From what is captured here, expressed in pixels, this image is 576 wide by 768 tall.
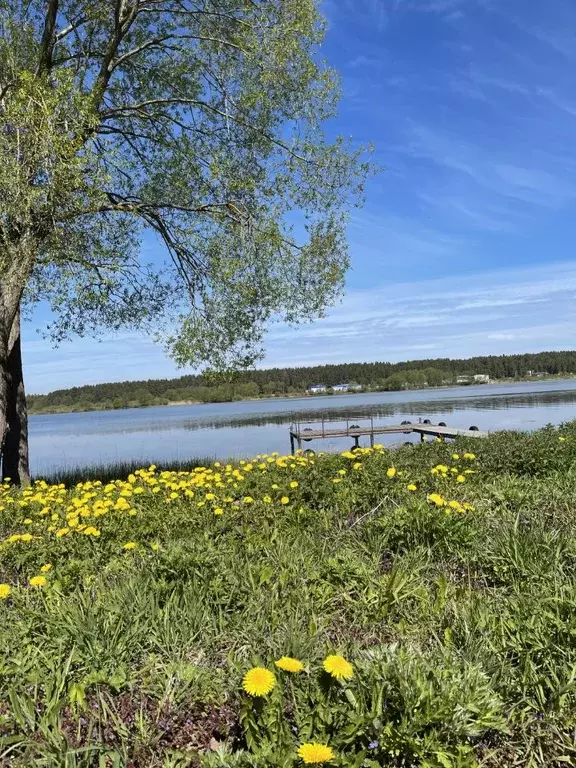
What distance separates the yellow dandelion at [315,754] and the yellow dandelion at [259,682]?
0.23 m

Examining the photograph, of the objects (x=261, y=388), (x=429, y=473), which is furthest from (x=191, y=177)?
(x=261, y=388)

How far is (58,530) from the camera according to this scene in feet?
16.4

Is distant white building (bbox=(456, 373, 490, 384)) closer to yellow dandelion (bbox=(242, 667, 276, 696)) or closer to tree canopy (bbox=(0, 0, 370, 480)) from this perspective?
tree canopy (bbox=(0, 0, 370, 480))

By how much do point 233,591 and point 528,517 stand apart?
2.83 m

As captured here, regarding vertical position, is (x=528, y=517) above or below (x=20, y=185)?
below

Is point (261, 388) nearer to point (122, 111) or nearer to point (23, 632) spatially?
point (122, 111)

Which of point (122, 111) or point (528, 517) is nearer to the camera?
point (528, 517)

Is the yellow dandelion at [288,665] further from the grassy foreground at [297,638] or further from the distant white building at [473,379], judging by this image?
the distant white building at [473,379]

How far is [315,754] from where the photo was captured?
1853mm

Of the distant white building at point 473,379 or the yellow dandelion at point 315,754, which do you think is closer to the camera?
the yellow dandelion at point 315,754

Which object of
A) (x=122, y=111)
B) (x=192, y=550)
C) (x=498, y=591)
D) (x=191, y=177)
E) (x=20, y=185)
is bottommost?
(x=498, y=591)

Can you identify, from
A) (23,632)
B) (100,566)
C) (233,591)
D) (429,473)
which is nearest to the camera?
(23,632)

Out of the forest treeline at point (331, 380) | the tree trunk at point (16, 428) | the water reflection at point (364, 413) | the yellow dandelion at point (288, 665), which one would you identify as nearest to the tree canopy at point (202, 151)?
the tree trunk at point (16, 428)

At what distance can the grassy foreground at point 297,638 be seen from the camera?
7.01ft
